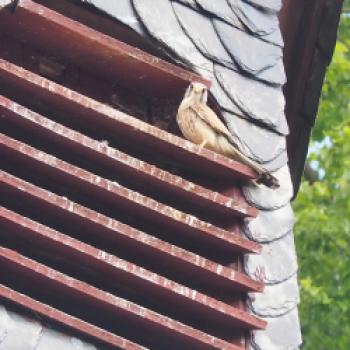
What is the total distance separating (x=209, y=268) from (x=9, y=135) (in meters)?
0.66

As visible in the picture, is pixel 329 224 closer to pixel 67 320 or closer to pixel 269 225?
pixel 269 225

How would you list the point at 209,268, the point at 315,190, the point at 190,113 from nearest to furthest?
the point at 209,268
the point at 190,113
the point at 315,190

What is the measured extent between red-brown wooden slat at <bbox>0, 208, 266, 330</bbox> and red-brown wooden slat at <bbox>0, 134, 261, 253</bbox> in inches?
7.0

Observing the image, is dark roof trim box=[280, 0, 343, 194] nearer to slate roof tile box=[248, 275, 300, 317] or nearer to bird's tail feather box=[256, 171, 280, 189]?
bird's tail feather box=[256, 171, 280, 189]

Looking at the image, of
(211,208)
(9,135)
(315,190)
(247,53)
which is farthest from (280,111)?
(315,190)

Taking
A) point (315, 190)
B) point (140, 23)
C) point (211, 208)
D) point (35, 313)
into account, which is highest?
point (140, 23)

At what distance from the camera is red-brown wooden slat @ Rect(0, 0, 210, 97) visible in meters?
4.18

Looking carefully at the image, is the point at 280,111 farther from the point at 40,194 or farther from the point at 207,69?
the point at 40,194

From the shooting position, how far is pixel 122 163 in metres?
4.03

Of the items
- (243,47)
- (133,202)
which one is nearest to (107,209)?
(133,202)

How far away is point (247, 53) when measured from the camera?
4480mm

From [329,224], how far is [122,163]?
8.85m

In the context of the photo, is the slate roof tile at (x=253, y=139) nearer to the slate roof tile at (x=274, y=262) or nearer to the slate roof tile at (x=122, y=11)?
the slate roof tile at (x=274, y=262)

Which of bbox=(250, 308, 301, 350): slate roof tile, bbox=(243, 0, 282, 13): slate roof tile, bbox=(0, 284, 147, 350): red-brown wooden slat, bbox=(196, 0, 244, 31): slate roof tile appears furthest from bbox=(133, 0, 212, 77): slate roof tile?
bbox=(0, 284, 147, 350): red-brown wooden slat
